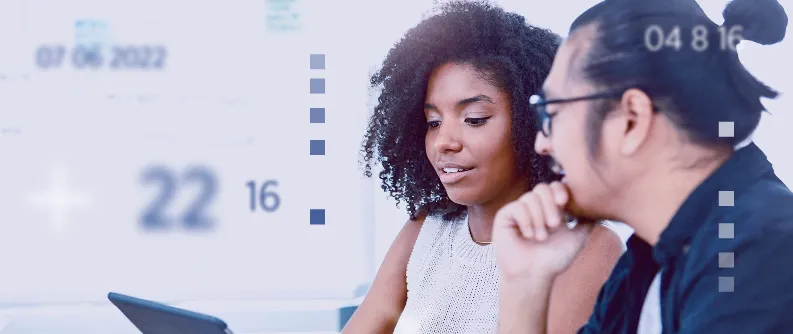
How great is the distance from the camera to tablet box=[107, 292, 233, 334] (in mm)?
841

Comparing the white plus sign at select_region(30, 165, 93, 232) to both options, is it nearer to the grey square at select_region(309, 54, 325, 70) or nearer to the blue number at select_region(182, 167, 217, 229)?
the blue number at select_region(182, 167, 217, 229)

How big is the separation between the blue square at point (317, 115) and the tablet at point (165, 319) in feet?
3.44

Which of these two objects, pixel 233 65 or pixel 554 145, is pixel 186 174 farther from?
pixel 554 145

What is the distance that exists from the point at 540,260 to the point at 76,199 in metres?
1.44

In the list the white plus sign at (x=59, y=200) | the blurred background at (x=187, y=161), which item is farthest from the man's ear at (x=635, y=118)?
the white plus sign at (x=59, y=200)

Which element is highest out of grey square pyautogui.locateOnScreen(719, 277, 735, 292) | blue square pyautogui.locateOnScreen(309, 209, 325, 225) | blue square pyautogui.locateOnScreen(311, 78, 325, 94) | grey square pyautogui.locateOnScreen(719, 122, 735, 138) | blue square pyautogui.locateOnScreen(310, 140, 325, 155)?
blue square pyautogui.locateOnScreen(311, 78, 325, 94)

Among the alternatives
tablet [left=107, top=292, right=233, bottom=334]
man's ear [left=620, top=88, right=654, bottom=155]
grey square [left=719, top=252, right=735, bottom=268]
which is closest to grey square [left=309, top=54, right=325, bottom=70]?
tablet [left=107, top=292, right=233, bottom=334]

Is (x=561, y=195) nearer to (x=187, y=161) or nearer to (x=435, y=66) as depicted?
(x=435, y=66)

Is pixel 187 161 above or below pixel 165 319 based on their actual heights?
above

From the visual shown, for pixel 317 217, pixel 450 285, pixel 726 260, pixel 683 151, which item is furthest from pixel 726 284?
pixel 317 217

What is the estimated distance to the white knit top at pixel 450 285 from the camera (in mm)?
1390

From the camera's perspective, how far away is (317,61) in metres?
2.06

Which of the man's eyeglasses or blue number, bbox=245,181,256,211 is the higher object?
the man's eyeglasses

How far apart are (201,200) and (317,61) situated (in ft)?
1.55
